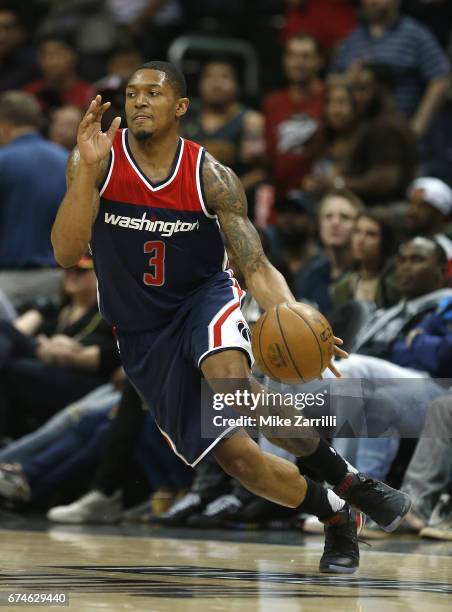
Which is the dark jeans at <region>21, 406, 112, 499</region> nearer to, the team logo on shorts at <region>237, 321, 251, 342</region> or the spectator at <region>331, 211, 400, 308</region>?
the spectator at <region>331, 211, 400, 308</region>

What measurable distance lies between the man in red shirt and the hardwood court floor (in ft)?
15.8

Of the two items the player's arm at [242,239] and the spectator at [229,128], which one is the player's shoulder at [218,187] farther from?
the spectator at [229,128]

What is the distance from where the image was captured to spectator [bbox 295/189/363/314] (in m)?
9.64

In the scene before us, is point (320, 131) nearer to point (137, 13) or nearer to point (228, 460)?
point (137, 13)

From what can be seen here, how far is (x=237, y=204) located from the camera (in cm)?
591

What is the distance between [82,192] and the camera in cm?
567

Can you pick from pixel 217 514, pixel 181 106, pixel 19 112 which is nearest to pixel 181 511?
pixel 217 514

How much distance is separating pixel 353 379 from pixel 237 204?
207 cm

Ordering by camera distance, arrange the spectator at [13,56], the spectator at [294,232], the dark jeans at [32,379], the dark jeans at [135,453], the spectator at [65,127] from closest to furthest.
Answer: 1. the dark jeans at [135,453]
2. the dark jeans at [32,379]
3. the spectator at [294,232]
4. the spectator at [65,127]
5. the spectator at [13,56]

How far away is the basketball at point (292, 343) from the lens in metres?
5.48

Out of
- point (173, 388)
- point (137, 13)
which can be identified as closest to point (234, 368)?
Result: point (173, 388)

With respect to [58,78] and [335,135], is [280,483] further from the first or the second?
[58,78]

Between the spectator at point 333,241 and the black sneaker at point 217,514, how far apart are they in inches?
76.5

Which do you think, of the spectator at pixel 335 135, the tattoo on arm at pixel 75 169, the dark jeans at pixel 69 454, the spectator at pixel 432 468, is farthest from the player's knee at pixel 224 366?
the spectator at pixel 335 135
